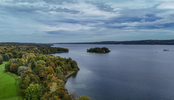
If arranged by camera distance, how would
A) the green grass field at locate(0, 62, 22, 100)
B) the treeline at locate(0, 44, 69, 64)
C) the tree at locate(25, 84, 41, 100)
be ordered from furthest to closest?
1. the treeline at locate(0, 44, 69, 64)
2. the green grass field at locate(0, 62, 22, 100)
3. the tree at locate(25, 84, 41, 100)

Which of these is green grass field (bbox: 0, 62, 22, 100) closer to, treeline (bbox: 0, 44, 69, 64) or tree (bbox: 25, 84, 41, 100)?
tree (bbox: 25, 84, 41, 100)

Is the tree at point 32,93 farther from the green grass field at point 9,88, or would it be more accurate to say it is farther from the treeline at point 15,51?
the treeline at point 15,51

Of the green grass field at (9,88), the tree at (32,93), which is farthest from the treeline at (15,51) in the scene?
the tree at (32,93)

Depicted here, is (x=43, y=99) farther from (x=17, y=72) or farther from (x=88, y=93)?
(x=17, y=72)

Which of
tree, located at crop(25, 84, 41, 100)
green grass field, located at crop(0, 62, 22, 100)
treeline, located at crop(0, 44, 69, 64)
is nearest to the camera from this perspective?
tree, located at crop(25, 84, 41, 100)

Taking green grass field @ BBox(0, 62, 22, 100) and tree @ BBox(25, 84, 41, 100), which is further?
green grass field @ BBox(0, 62, 22, 100)

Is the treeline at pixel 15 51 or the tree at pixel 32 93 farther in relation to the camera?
the treeline at pixel 15 51

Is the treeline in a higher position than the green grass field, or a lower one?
higher

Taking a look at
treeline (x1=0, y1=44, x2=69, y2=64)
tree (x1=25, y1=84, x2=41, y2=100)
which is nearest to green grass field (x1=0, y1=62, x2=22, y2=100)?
tree (x1=25, y1=84, x2=41, y2=100)

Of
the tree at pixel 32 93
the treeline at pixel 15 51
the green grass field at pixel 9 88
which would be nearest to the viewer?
the tree at pixel 32 93

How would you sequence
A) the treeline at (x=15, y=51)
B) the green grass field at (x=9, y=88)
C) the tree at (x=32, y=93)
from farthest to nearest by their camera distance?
1. the treeline at (x=15, y=51)
2. the green grass field at (x=9, y=88)
3. the tree at (x=32, y=93)

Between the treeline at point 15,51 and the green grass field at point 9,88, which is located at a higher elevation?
the treeline at point 15,51
